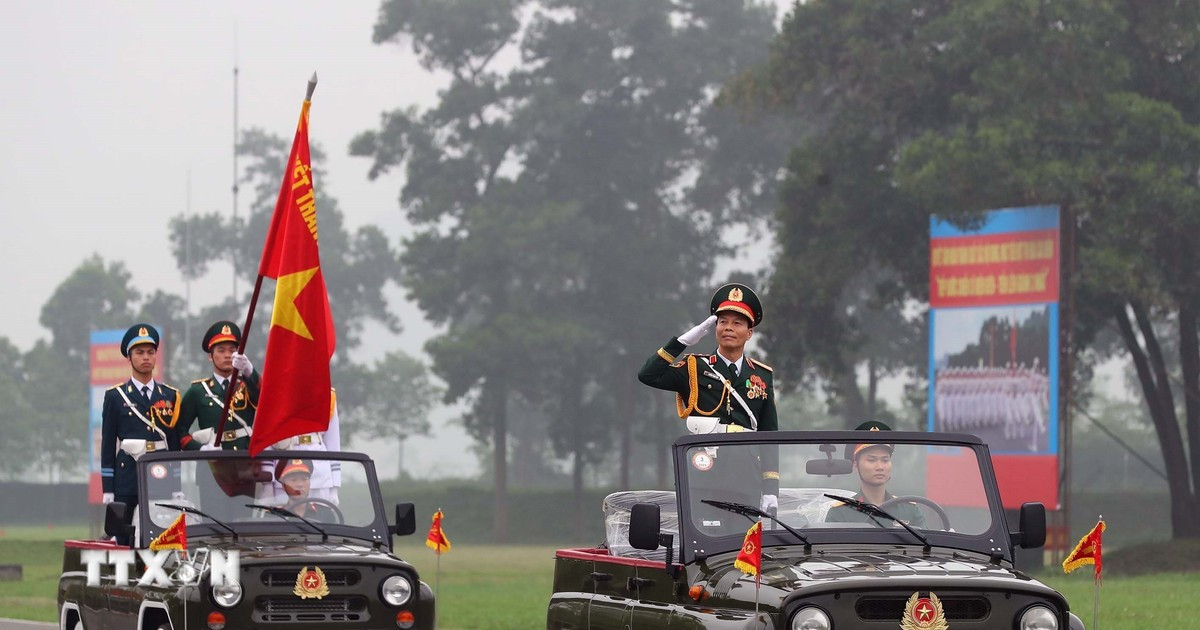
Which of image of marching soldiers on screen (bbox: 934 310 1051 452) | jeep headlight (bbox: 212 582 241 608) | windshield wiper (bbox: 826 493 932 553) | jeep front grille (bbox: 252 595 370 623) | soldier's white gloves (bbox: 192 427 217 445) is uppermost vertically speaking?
image of marching soldiers on screen (bbox: 934 310 1051 452)

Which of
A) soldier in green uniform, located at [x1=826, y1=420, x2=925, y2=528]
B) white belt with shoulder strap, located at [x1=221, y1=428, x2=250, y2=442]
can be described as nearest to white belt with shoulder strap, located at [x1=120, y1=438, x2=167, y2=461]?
white belt with shoulder strap, located at [x1=221, y1=428, x2=250, y2=442]

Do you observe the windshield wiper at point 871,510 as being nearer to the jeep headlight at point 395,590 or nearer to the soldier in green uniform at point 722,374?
the soldier in green uniform at point 722,374

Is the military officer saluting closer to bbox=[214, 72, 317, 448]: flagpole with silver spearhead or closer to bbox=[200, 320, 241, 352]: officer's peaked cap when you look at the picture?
bbox=[200, 320, 241, 352]: officer's peaked cap

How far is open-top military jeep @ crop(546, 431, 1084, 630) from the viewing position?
25.3ft

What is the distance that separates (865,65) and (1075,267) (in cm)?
645

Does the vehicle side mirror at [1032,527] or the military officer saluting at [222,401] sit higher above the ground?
the military officer saluting at [222,401]

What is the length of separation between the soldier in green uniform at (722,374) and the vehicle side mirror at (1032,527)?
152cm

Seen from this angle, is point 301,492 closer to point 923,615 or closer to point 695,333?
point 695,333

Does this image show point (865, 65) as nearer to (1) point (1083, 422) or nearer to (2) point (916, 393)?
(2) point (916, 393)

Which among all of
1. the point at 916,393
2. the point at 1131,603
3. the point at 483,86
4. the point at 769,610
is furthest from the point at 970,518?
the point at 483,86

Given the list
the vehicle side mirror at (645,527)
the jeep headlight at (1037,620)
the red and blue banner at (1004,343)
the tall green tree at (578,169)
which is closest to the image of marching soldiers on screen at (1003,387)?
the red and blue banner at (1004,343)

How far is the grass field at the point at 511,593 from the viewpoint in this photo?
21531 millimetres

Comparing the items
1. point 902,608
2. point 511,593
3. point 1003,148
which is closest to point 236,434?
point 902,608

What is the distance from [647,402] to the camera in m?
72.2
